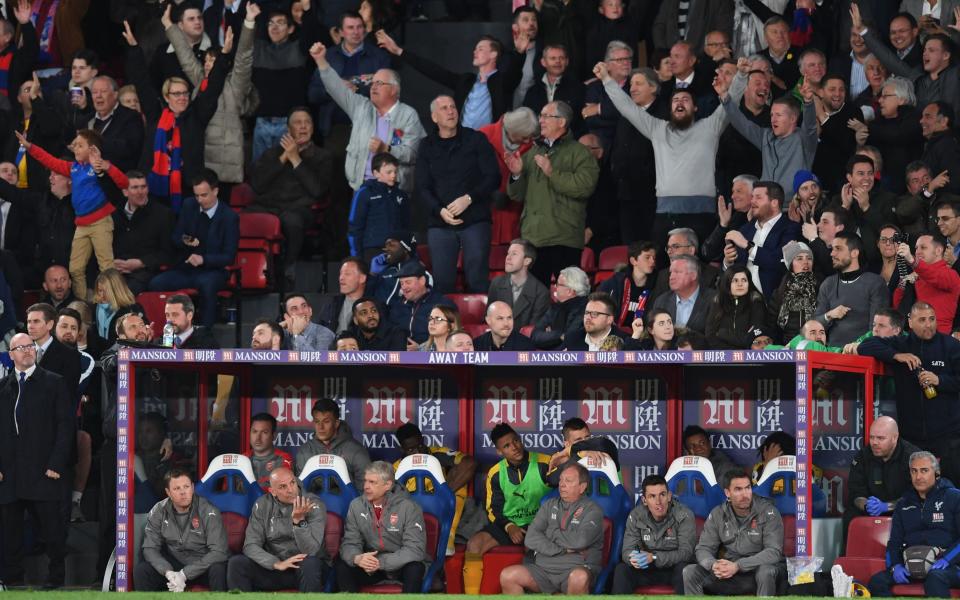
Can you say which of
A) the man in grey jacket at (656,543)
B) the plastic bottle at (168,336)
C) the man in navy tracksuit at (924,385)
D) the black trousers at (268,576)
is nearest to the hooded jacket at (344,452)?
the black trousers at (268,576)

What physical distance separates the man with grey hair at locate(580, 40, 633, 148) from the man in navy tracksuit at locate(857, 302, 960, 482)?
4629mm

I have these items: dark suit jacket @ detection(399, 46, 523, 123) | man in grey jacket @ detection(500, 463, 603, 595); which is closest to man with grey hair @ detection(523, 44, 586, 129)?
dark suit jacket @ detection(399, 46, 523, 123)

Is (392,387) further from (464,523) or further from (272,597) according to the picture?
(272,597)

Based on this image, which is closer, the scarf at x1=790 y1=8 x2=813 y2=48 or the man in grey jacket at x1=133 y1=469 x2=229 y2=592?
the man in grey jacket at x1=133 y1=469 x2=229 y2=592

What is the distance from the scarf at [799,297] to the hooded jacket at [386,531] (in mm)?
3342

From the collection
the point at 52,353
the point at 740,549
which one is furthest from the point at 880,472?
the point at 52,353

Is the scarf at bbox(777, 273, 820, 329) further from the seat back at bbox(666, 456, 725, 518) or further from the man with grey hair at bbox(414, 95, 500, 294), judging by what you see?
the man with grey hair at bbox(414, 95, 500, 294)

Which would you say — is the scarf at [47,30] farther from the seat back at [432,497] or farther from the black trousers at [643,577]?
the black trousers at [643,577]

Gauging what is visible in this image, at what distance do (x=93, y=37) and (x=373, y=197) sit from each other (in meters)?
5.83

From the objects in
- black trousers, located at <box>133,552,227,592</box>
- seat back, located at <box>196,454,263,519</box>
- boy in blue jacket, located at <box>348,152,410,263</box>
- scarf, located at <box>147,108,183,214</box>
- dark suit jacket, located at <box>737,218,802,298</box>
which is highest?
scarf, located at <box>147,108,183,214</box>

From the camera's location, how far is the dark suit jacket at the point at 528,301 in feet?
53.3

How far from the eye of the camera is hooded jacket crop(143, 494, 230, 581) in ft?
46.6

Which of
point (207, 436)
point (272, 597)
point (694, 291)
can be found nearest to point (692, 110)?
point (694, 291)

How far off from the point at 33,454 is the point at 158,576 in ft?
5.24
